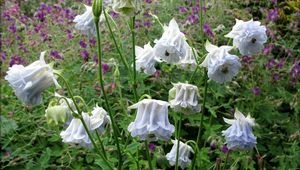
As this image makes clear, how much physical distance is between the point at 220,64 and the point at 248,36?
0.14 m

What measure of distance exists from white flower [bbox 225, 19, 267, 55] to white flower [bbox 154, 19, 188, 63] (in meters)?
0.15

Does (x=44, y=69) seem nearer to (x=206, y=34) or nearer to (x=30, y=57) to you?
(x=206, y=34)

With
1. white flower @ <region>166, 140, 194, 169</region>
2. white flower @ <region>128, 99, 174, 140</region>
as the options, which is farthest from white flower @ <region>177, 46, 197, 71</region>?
white flower @ <region>166, 140, 194, 169</region>

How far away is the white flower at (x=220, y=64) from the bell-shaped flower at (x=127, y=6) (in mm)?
263

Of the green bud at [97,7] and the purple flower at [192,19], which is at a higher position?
the green bud at [97,7]

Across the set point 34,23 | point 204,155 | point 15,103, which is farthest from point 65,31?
point 204,155

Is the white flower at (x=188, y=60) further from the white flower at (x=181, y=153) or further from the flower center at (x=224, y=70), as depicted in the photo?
the white flower at (x=181, y=153)

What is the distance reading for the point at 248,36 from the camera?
5.14 feet

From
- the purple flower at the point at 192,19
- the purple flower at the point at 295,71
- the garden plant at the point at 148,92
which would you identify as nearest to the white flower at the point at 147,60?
the garden plant at the point at 148,92

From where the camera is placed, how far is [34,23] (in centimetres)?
460

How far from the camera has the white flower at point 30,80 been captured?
1.38 meters

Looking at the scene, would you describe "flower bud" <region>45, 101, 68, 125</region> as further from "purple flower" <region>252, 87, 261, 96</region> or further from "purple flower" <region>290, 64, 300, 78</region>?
"purple flower" <region>290, 64, 300, 78</region>

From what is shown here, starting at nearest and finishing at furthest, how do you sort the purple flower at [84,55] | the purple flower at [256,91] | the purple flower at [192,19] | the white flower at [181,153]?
the white flower at [181,153], the purple flower at [256,91], the purple flower at [84,55], the purple flower at [192,19]

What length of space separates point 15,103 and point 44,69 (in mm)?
1771
